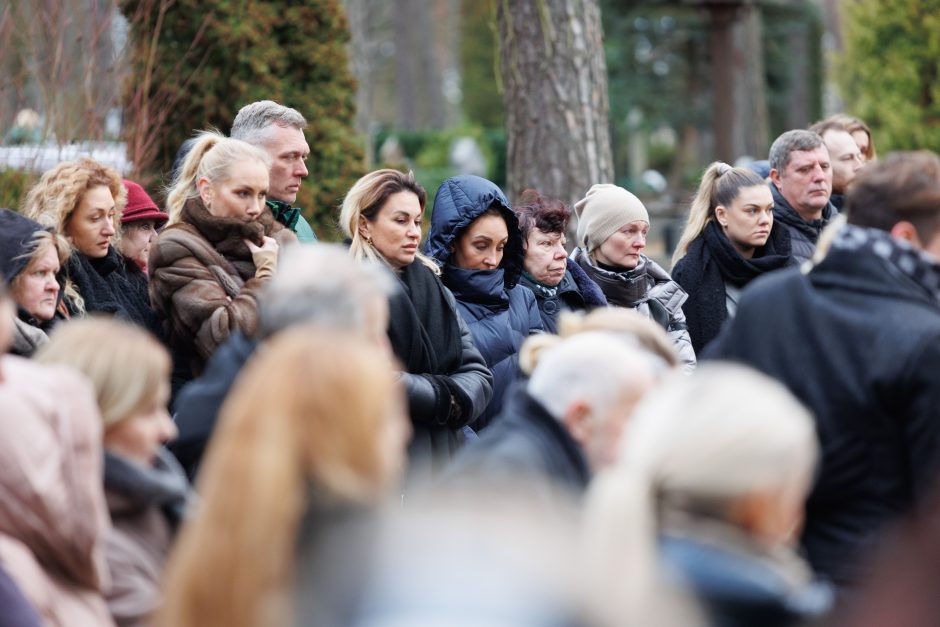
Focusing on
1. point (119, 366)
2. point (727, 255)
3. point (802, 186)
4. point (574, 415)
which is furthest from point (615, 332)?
point (802, 186)

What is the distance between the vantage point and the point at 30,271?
473 cm

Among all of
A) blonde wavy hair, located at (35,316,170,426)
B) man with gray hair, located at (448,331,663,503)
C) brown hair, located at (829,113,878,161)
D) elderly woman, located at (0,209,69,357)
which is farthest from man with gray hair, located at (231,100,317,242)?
brown hair, located at (829,113,878,161)

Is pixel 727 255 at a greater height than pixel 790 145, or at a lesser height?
lesser

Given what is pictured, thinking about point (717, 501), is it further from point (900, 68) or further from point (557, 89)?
point (900, 68)

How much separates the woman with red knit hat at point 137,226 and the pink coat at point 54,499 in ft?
9.45

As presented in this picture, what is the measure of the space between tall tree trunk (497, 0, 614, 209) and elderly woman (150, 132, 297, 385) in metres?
3.47

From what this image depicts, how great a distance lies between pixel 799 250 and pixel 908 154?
279 cm

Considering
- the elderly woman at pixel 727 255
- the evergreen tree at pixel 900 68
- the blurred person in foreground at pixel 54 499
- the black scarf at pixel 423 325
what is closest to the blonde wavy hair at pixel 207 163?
the black scarf at pixel 423 325

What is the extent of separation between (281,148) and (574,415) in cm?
313

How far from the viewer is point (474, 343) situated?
5555 millimetres

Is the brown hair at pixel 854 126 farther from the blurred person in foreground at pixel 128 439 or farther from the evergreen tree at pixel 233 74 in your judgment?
the blurred person in foreground at pixel 128 439

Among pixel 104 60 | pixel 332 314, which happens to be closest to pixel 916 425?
pixel 332 314

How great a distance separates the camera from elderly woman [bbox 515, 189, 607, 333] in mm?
5996

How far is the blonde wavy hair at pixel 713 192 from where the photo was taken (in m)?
6.33
